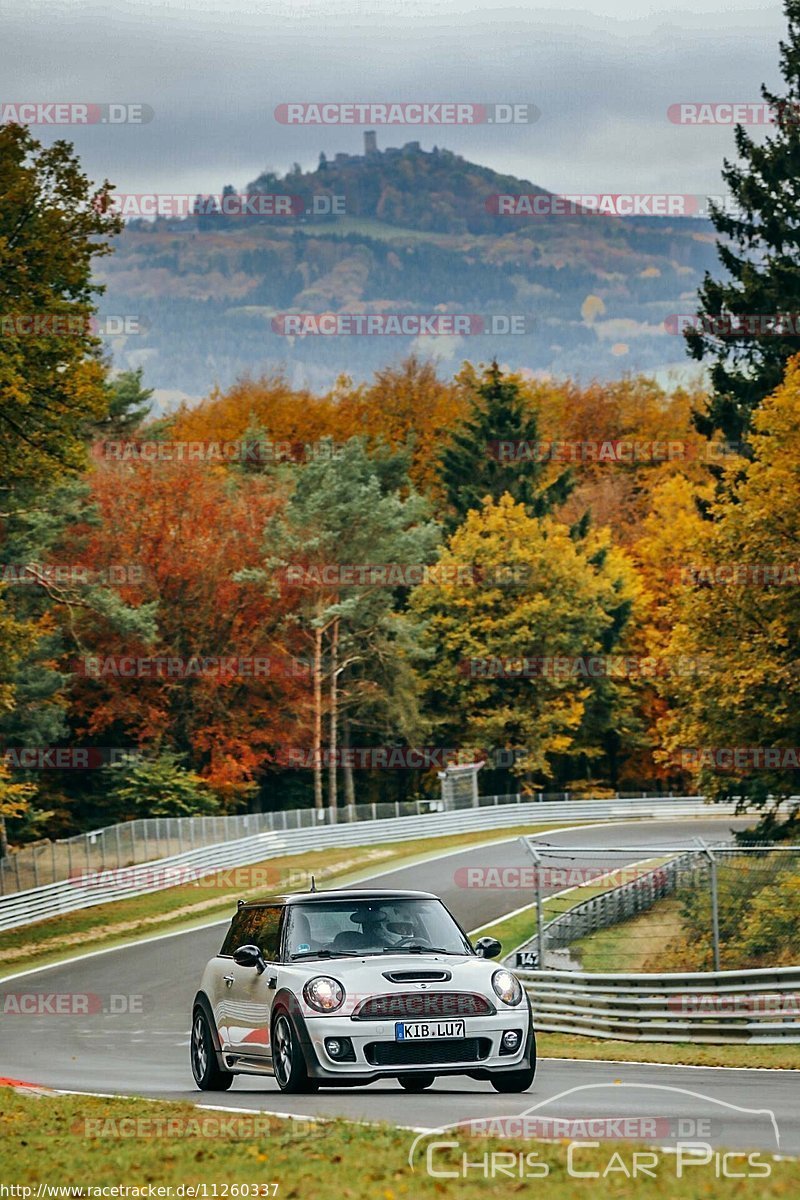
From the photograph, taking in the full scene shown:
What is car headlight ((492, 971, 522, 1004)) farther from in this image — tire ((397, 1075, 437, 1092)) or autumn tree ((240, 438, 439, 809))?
autumn tree ((240, 438, 439, 809))

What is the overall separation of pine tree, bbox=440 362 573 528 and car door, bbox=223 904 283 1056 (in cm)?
6894

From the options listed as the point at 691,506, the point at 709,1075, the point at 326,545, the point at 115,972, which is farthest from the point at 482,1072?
the point at 691,506

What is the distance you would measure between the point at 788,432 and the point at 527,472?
4703 cm

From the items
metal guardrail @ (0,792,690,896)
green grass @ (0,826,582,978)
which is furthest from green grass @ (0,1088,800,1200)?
metal guardrail @ (0,792,690,896)

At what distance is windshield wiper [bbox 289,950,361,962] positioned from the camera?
13703mm

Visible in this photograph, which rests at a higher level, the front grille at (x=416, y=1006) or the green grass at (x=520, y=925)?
the front grille at (x=416, y=1006)

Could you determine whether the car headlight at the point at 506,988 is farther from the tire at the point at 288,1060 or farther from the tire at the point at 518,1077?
the tire at the point at 288,1060

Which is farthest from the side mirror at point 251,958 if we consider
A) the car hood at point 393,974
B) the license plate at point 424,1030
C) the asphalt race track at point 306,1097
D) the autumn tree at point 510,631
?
the autumn tree at point 510,631

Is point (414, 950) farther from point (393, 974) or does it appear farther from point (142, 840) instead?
point (142, 840)

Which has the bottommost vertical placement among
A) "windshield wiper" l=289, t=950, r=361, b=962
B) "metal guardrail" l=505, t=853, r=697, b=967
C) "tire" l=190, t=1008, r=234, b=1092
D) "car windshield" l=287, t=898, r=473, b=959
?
"metal guardrail" l=505, t=853, r=697, b=967

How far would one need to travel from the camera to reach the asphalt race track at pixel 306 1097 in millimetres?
11625

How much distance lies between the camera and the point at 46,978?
3703cm

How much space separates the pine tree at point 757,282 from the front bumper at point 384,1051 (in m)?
33.9

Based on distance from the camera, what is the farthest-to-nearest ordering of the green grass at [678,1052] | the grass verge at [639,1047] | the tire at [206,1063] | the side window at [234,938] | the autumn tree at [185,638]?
the autumn tree at [185,638] < the grass verge at [639,1047] < the green grass at [678,1052] < the side window at [234,938] < the tire at [206,1063]
